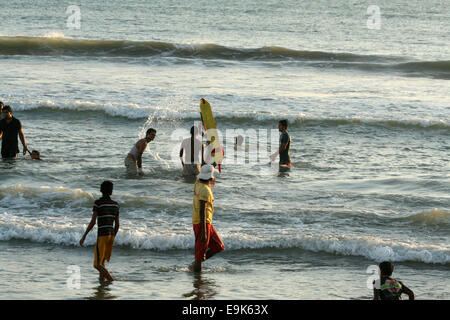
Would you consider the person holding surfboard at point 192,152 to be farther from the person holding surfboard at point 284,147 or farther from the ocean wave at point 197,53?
the ocean wave at point 197,53

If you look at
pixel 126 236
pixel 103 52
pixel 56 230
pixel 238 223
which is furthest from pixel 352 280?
pixel 103 52

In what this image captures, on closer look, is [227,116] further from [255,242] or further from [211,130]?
[255,242]

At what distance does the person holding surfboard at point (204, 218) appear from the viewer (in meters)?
8.54

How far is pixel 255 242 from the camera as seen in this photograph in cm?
1030

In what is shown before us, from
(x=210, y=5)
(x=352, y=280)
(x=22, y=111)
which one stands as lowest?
(x=352, y=280)

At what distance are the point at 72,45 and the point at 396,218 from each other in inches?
1067

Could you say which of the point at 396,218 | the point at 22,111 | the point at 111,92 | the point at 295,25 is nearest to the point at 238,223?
the point at 396,218

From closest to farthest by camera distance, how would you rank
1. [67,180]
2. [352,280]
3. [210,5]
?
[352,280] < [67,180] < [210,5]

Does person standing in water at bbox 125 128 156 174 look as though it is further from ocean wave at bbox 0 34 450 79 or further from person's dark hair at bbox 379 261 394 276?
ocean wave at bbox 0 34 450 79

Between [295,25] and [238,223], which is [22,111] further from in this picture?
[295,25]

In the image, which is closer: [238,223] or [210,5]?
[238,223]
